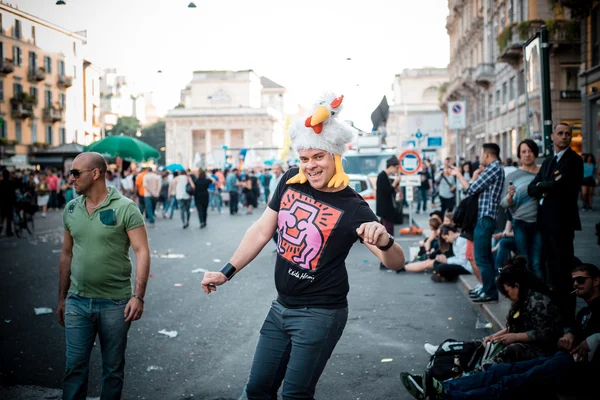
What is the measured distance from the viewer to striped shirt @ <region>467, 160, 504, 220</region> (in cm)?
816

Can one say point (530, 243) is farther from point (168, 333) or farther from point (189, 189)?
point (189, 189)

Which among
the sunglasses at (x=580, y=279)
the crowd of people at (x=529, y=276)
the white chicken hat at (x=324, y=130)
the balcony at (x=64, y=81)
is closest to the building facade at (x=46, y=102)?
the balcony at (x=64, y=81)

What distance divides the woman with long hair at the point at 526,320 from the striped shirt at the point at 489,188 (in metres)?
2.73

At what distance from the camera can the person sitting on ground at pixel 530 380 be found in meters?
4.44

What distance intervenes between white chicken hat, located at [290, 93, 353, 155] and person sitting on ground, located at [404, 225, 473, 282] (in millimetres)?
7020

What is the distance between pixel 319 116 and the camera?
358cm

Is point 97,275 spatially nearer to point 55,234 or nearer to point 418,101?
point 55,234

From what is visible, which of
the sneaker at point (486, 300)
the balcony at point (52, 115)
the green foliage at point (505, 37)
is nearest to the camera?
the sneaker at point (486, 300)

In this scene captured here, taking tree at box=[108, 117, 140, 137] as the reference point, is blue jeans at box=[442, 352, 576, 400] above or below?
below

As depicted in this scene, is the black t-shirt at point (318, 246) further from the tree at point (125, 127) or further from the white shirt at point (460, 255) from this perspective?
the tree at point (125, 127)

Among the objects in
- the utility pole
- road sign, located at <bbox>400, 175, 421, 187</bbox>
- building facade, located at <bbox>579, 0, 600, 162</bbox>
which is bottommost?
road sign, located at <bbox>400, 175, 421, 187</bbox>

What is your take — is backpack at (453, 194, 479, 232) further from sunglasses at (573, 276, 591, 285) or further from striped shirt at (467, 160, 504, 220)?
sunglasses at (573, 276, 591, 285)

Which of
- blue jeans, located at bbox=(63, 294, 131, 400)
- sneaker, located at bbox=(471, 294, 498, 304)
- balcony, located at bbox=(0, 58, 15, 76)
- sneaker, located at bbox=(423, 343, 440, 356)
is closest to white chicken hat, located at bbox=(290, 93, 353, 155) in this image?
blue jeans, located at bbox=(63, 294, 131, 400)

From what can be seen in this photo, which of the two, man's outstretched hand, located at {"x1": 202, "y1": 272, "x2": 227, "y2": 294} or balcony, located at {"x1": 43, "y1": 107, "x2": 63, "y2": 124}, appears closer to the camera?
man's outstretched hand, located at {"x1": 202, "y1": 272, "x2": 227, "y2": 294}
